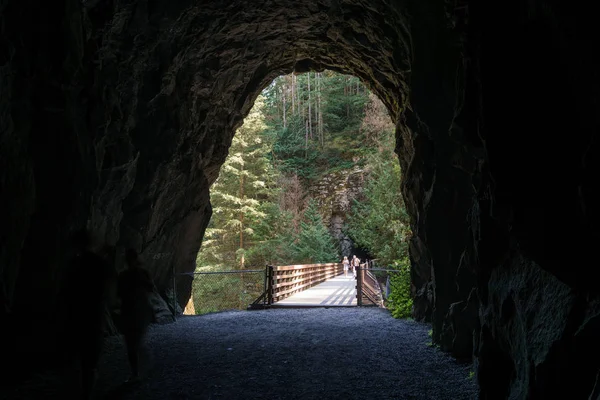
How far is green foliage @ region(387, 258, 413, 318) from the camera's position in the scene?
10.6 metres

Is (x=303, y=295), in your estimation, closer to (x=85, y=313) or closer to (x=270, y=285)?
(x=270, y=285)

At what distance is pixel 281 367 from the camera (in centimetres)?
577

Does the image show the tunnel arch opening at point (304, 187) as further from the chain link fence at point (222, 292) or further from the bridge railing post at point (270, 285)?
the bridge railing post at point (270, 285)

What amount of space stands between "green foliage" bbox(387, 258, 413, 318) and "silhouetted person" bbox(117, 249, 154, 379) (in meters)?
7.07

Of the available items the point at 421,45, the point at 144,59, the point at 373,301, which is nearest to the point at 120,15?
the point at 144,59

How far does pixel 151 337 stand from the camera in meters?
8.30

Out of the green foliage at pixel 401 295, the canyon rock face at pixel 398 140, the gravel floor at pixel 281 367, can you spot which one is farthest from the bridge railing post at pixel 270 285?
the gravel floor at pixel 281 367

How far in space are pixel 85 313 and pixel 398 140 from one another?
873cm

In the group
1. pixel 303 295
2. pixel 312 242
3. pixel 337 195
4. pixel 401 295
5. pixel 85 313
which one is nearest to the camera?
pixel 85 313

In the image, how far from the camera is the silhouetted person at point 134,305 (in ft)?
16.1

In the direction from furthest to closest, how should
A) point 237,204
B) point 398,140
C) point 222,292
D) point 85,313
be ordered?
point 237,204, point 222,292, point 398,140, point 85,313

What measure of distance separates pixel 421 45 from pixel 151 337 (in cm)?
702

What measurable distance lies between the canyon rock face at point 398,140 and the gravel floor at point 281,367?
2.38 feet

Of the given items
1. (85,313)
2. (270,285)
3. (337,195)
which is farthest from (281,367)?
(337,195)
